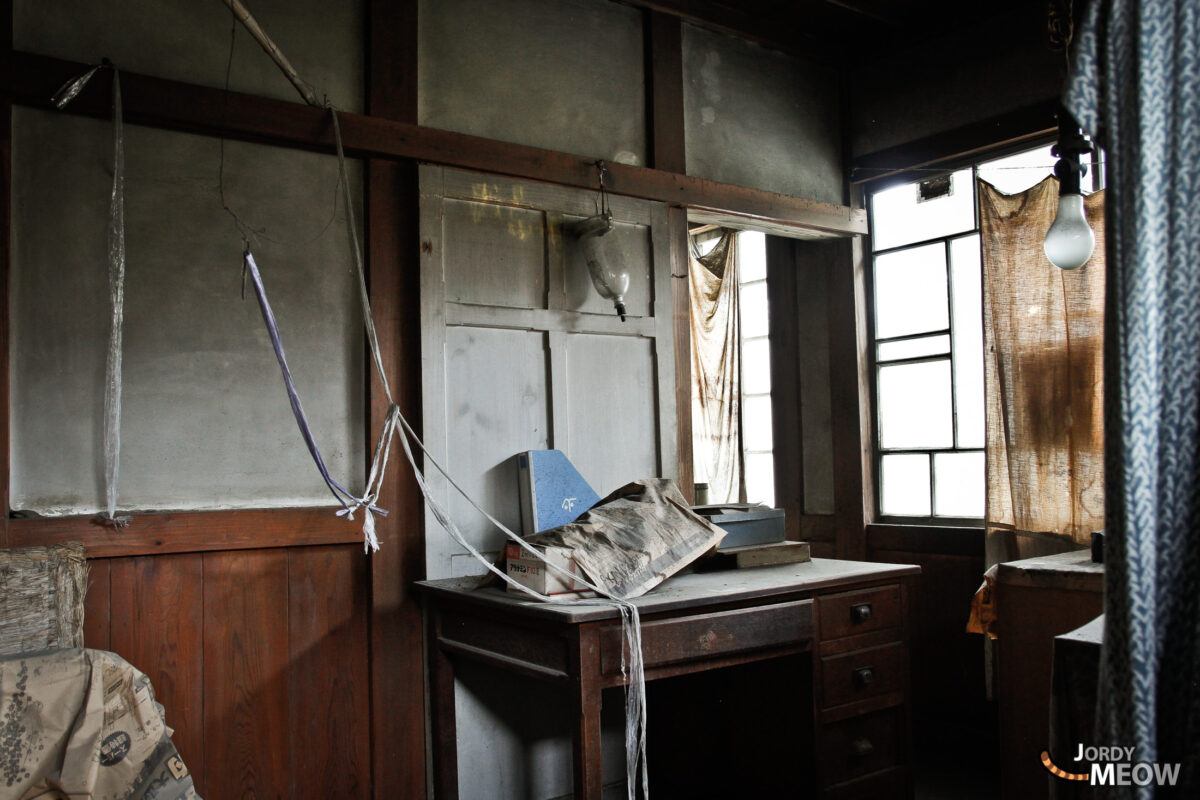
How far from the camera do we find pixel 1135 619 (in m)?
0.97

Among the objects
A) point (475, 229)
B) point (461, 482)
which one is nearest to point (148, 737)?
point (461, 482)

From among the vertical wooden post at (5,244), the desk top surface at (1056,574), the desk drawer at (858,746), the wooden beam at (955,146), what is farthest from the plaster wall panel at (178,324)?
the wooden beam at (955,146)

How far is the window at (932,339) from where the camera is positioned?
3.80 m

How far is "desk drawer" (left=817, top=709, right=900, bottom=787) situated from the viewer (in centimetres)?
274

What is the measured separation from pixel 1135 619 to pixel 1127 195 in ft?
1.60

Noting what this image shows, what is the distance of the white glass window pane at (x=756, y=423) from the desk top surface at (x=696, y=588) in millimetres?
1676

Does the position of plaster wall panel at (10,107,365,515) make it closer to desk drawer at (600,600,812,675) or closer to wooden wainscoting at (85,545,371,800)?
wooden wainscoting at (85,545,371,800)

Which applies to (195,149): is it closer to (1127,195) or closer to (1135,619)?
(1127,195)

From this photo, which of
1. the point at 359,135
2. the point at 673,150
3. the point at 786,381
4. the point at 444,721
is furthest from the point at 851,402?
the point at 359,135

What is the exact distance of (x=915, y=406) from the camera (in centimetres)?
402

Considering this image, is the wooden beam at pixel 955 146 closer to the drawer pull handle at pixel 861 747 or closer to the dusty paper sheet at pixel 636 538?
the dusty paper sheet at pixel 636 538

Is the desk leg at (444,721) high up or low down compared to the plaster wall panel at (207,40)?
down

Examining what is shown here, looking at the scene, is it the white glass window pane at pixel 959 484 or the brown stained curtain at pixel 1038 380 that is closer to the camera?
the brown stained curtain at pixel 1038 380

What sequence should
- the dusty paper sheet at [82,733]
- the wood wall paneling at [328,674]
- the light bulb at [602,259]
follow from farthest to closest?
the light bulb at [602,259] < the wood wall paneling at [328,674] < the dusty paper sheet at [82,733]
